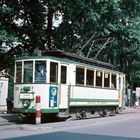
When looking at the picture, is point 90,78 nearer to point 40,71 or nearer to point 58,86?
point 58,86

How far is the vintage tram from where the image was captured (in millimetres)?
22688

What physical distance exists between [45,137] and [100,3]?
17.0 meters

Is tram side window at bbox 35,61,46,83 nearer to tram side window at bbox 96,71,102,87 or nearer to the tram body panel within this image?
the tram body panel

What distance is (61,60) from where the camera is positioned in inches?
936

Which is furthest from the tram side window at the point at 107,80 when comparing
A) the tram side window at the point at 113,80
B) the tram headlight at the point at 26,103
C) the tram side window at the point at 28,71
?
the tram headlight at the point at 26,103

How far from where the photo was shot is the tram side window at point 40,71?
74.9 feet

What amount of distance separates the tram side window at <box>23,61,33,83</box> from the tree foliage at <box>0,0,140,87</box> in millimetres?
4891

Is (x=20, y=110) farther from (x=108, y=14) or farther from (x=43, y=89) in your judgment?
(x=108, y=14)

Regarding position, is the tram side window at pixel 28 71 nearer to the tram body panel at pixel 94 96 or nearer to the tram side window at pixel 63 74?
the tram side window at pixel 63 74

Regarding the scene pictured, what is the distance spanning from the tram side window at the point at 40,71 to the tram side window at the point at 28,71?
0.27 metres

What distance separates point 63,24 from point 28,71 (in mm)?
10844

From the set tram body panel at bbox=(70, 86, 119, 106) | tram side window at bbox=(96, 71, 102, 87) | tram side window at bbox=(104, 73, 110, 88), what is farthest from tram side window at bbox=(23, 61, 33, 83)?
tram side window at bbox=(104, 73, 110, 88)

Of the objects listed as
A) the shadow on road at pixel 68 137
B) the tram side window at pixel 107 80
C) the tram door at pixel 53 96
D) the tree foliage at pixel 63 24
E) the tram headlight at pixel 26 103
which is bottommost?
the shadow on road at pixel 68 137

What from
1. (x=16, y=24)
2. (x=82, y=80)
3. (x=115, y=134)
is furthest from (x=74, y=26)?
(x=115, y=134)
